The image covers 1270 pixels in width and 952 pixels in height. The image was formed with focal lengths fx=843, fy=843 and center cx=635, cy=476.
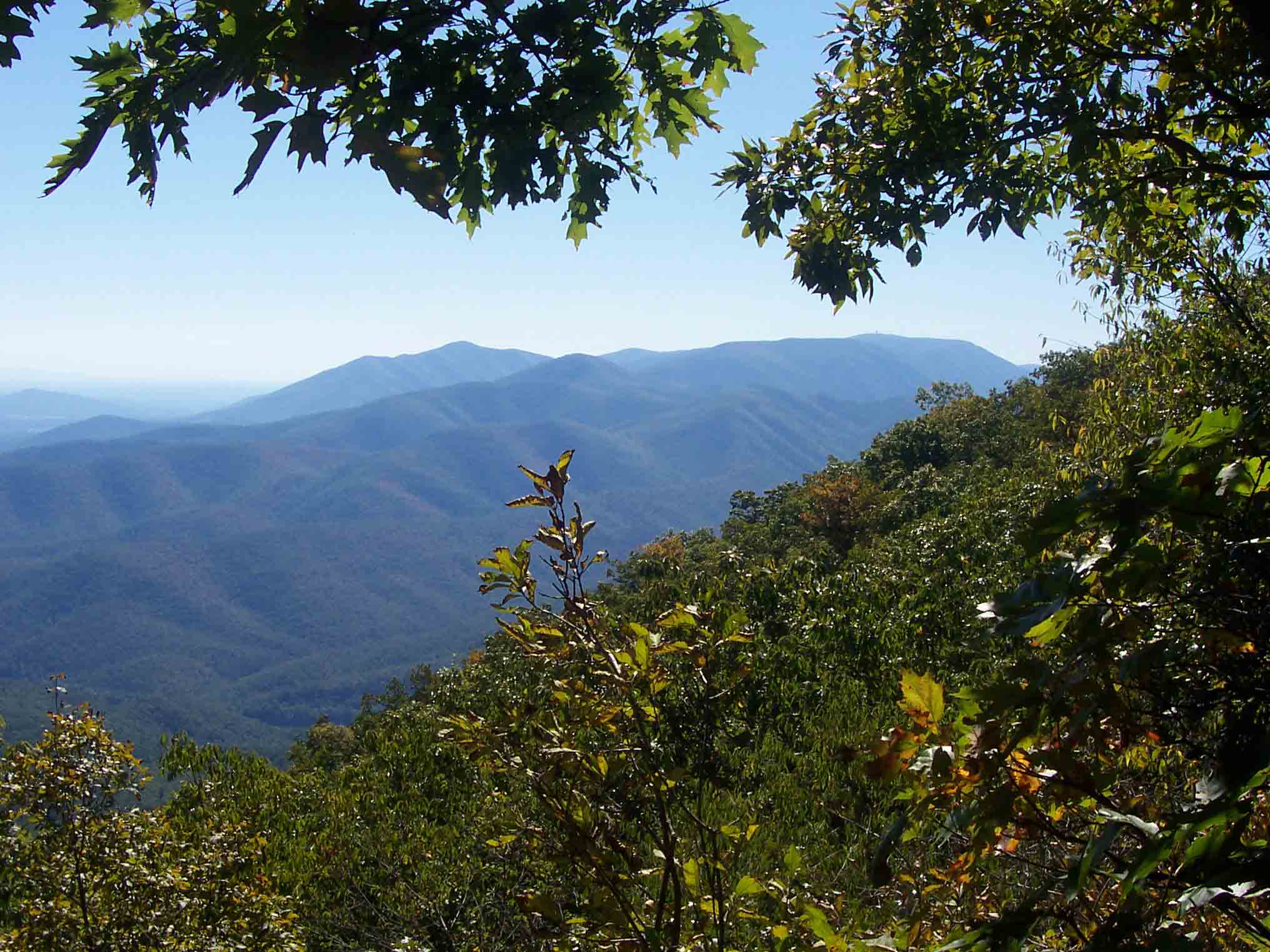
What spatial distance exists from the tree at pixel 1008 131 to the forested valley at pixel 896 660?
17 mm

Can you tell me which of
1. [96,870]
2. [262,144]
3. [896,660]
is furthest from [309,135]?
[896,660]

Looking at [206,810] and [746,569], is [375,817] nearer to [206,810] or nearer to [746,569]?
[206,810]

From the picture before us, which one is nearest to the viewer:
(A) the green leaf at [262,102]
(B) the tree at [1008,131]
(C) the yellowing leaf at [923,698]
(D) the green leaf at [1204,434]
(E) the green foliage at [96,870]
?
(D) the green leaf at [1204,434]

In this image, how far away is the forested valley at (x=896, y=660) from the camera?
1.00m

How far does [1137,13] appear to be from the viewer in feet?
8.35

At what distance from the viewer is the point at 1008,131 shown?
8.96 feet

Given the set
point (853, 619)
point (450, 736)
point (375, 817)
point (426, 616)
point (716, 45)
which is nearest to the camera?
point (450, 736)

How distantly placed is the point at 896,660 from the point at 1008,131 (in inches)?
183

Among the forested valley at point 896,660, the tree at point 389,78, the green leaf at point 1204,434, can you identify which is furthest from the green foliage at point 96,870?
the green leaf at point 1204,434

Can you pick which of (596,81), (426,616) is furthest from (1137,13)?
(426,616)

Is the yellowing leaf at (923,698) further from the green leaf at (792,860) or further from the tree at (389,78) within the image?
the tree at (389,78)

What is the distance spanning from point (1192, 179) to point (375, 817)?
7.23 metres

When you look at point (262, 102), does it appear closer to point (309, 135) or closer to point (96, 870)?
point (309, 135)

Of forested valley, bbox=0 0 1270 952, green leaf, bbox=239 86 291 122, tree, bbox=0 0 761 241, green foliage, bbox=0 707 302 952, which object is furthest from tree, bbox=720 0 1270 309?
green foliage, bbox=0 707 302 952
